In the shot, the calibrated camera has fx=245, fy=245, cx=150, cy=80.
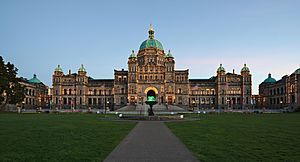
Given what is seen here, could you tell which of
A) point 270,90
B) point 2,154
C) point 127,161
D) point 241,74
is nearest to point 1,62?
point 2,154

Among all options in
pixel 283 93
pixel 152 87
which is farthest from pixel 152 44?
pixel 283 93

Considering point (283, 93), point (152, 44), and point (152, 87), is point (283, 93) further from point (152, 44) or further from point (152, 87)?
point (152, 44)

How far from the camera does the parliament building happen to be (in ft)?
354

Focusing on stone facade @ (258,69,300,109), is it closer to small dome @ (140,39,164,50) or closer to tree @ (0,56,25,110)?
small dome @ (140,39,164,50)

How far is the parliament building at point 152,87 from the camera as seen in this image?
108 metres

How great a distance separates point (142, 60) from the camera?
113750 millimetres

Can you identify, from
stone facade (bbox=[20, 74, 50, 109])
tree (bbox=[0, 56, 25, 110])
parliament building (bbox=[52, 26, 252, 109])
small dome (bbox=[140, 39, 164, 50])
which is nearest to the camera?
tree (bbox=[0, 56, 25, 110])

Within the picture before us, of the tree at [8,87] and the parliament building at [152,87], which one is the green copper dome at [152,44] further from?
the tree at [8,87]

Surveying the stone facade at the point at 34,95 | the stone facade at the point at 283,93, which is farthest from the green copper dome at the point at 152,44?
the stone facade at the point at 34,95

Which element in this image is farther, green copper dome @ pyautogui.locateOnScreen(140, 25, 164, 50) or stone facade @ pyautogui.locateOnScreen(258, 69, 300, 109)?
green copper dome @ pyautogui.locateOnScreen(140, 25, 164, 50)

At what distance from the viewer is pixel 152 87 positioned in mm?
107750

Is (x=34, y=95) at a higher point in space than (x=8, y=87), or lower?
lower

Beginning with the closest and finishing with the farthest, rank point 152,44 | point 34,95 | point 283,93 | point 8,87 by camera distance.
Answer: point 8,87, point 283,93, point 152,44, point 34,95

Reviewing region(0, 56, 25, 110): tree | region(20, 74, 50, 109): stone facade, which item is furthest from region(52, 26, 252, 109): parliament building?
region(0, 56, 25, 110): tree
